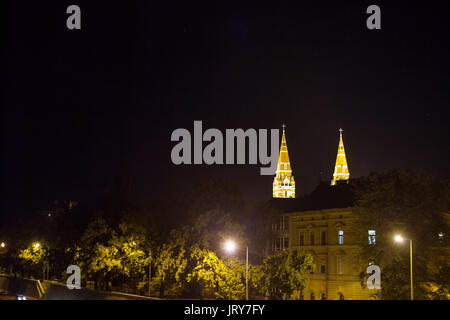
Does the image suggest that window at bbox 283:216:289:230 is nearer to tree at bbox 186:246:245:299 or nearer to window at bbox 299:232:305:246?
window at bbox 299:232:305:246

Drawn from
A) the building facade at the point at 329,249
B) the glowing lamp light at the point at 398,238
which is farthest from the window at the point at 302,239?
the glowing lamp light at the point at 398,238

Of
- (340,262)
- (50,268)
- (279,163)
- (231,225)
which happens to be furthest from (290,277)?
(279,163)

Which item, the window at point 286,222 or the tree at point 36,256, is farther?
the window at point 286,222

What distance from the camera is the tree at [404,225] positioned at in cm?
5047

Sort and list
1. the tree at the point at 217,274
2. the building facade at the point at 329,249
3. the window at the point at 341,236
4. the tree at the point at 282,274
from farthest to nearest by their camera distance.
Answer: the window at the point at 341,236
the building facade at the point at 329,249
the tree at the point at 282,274
the tree at the point at 217,274

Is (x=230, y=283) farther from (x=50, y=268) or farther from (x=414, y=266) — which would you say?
(x=50, y=268)

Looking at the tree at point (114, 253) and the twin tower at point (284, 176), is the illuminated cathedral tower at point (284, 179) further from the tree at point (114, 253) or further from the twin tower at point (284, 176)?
the tree at point (114, 253)

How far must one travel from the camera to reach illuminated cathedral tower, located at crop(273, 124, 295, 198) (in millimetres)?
182500

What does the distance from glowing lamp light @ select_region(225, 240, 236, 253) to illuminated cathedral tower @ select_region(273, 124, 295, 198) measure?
124656 millimetres

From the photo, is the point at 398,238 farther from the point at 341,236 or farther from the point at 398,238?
the point at 341,236

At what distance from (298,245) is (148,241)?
29661 millimetres

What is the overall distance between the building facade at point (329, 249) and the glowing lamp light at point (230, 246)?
18019 millimetres

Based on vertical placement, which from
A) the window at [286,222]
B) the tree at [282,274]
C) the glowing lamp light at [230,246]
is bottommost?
the tree at [282,274]

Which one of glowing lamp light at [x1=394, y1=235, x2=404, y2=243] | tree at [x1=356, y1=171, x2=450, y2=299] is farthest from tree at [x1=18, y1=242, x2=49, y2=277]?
glowing lamp light at [x1=394, y1=235, x2=404, y2=243]
